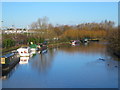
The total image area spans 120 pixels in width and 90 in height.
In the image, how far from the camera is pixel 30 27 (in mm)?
30078

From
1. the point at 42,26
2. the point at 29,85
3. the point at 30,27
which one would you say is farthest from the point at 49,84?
the point at 30,27

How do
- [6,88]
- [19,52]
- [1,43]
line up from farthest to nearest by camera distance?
[1,43] → [19,52] → [6,88]

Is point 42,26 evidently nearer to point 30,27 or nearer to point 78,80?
point 30,27

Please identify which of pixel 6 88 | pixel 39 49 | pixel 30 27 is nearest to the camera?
pixel 6 88

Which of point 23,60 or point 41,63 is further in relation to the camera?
point 23,60

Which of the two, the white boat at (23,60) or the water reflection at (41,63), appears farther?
the white boat at (23,60)

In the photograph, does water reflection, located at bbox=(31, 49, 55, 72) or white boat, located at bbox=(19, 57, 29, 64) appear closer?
water reflection, located at bbox=(31, 49, 55, 72)

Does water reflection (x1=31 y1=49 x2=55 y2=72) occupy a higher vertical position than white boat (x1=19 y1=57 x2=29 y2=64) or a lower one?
lower

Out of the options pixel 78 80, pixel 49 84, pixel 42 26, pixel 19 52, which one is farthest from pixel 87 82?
pixel 42 26

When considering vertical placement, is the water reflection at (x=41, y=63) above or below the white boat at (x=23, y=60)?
below

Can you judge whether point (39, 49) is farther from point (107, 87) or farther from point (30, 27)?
point (30, 27)

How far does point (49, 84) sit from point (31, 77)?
1.32 m

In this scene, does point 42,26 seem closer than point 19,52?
No

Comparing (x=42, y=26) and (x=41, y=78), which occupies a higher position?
(x=42, y=26)
